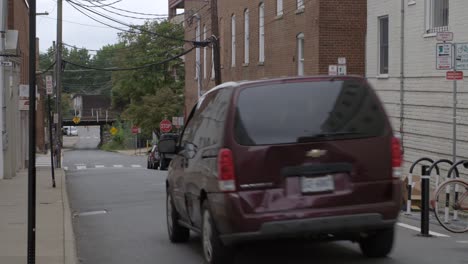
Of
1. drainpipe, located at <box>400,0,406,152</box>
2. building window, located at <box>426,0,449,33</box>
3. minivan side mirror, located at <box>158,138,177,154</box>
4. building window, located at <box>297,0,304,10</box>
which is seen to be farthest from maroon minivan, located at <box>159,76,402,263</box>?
building window, located at <box>297,0,304,10</box>

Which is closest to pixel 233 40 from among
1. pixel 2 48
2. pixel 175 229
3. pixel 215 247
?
pixel 2 48

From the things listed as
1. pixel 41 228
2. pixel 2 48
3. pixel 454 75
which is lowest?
pixel 41 228

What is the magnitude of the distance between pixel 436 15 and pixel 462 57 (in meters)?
6.28

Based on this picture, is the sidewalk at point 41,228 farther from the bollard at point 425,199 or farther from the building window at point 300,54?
the building window at point 300,54

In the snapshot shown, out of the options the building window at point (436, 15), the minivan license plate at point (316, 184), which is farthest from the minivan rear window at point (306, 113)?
the building window at point (436, 15)

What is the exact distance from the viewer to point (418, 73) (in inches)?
797

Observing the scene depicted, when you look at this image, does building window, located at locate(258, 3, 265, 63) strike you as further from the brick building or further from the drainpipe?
the drainpipe

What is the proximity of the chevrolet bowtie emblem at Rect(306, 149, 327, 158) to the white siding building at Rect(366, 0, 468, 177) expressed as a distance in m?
10.3

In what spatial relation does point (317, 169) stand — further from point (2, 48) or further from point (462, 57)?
point (2, 48)

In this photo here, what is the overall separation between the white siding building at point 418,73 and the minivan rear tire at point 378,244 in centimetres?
897

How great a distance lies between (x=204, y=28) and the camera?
47188 mm

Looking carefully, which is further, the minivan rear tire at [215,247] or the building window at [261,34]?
the building window at [261,34]

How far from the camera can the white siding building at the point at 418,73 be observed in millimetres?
17938

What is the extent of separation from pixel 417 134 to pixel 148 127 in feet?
181
